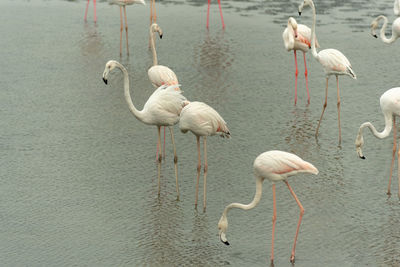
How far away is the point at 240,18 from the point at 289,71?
404 centimetres

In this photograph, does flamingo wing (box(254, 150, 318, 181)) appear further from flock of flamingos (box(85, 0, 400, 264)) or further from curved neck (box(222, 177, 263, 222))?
curved neck (box(222, 177, 263, 222))

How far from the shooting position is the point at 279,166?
6793 mm

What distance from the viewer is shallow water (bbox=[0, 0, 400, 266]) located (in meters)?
7.10

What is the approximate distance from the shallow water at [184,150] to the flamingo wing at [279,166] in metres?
0.72

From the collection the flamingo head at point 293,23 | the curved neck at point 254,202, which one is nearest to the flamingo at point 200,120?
the curved neck at point 254,202

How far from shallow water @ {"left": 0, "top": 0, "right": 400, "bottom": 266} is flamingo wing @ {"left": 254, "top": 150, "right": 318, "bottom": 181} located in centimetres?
72

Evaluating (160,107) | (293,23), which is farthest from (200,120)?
(293,23)

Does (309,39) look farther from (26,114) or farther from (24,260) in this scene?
(24,260)

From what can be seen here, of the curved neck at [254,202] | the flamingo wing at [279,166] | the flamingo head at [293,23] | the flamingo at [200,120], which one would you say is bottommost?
the curved neck at [254,202]

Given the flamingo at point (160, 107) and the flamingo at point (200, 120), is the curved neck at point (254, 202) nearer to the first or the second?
the flamingo at point (200, 120)

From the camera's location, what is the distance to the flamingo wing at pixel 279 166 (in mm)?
6793

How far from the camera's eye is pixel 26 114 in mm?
10828

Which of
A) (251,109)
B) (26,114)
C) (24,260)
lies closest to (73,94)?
(26,114)

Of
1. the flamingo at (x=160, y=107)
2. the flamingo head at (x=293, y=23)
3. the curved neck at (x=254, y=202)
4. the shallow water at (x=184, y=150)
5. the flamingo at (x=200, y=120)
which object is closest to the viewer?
the curved neck at (x=254, y=202)
